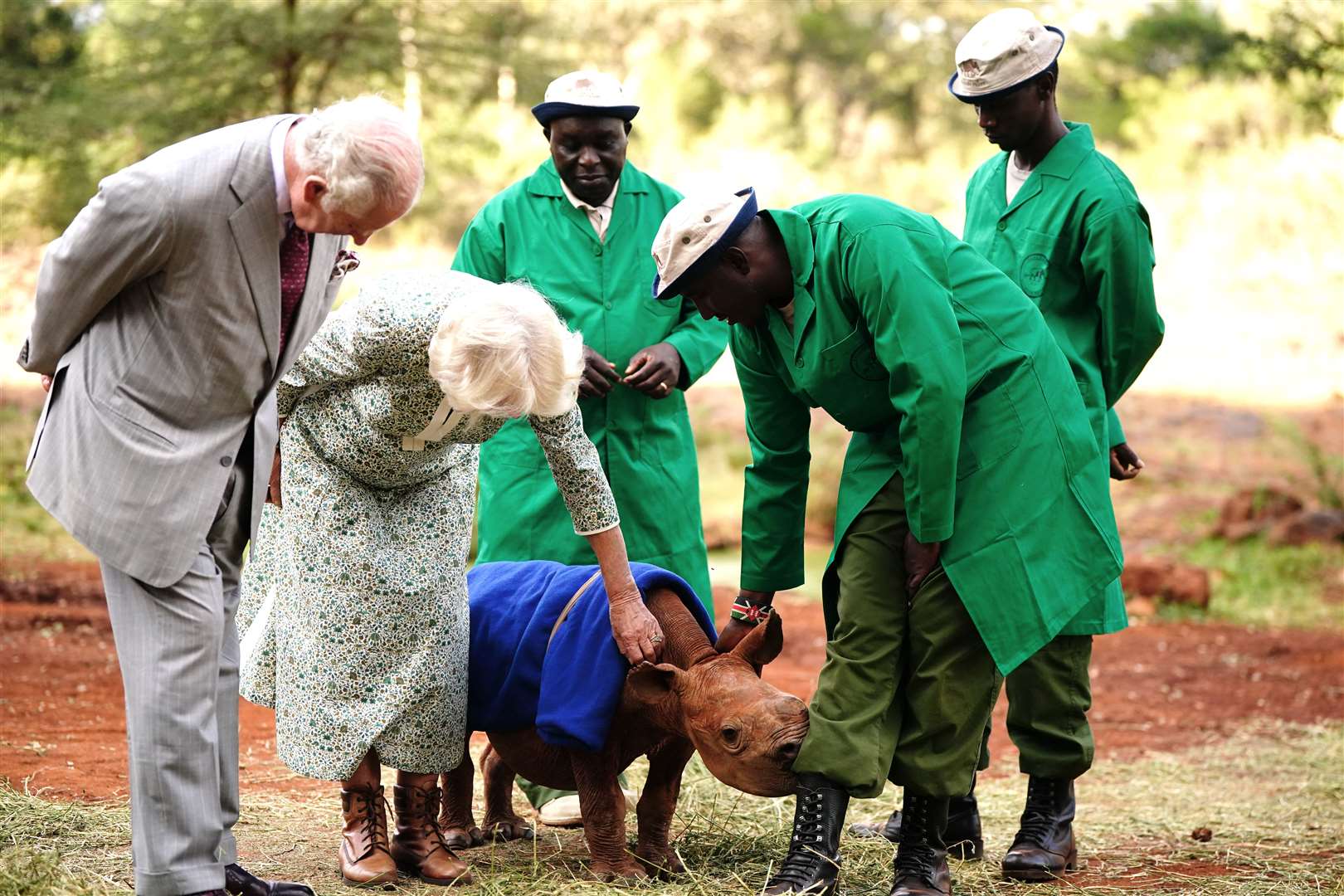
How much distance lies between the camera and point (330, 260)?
378 cm

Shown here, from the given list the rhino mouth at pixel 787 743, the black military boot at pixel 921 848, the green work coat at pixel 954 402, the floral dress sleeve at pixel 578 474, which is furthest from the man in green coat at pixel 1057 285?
the floral dress sleeve at pixel 578 474

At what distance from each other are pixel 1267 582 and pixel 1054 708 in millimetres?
6939

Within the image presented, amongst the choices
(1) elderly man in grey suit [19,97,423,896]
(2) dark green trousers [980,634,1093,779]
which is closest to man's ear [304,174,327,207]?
(1) elderly man in grey suit [19,97,423,896]

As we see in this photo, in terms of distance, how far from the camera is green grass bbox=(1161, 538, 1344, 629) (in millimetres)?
10094

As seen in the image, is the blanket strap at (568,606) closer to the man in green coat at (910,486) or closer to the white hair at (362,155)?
the man in green coat at (910,486)

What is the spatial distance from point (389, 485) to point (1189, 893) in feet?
8.42

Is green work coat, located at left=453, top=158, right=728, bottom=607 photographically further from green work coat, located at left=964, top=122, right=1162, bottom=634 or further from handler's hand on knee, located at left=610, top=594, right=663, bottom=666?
green work coat, located at left=964, top=122, right=1162, bottom=634

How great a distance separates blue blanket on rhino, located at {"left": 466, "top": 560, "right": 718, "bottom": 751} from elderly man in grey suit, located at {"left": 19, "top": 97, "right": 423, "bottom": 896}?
3.17 ft

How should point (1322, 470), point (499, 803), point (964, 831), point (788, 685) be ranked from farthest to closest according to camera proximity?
point (1322, 470) < point (788, 685) < point (499, 803) < point (964, 831)

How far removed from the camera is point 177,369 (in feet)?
11.4

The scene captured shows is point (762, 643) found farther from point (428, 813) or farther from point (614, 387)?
point (614, 387)

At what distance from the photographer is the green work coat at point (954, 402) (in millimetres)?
3684

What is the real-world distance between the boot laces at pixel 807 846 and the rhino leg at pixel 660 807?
0.50m

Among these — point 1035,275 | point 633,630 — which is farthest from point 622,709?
point 1035,275
